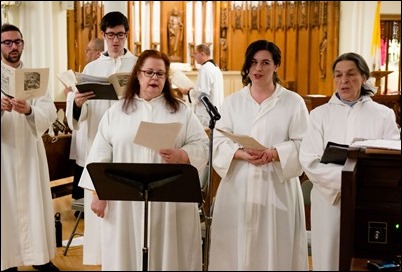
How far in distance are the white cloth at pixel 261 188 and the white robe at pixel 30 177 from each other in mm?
1155

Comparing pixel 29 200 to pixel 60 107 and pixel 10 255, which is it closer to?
pixel 10 255

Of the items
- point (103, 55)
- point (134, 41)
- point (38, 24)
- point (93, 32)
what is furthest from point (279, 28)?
point (103, 55)

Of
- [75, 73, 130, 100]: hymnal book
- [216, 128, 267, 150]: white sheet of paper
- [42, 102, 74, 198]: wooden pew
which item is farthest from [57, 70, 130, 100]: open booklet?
[42, 102, 74, 198]: wooden pew

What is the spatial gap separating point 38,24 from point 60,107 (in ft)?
7.97

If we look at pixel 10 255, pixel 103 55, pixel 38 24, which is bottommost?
pixel 10 255

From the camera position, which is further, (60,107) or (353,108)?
(60,107)

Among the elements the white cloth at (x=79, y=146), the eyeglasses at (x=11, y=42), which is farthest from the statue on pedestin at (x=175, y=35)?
the eyeglasses at (x=11, y=42)

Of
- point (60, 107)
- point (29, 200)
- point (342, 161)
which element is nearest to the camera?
point (342, 161)

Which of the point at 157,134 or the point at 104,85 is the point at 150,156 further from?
the point at 104,85

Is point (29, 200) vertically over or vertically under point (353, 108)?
under

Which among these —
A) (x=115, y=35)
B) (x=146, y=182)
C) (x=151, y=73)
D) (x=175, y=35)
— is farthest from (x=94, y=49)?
(x=175, y=35)

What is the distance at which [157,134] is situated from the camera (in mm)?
2939

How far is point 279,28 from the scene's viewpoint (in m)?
11.4

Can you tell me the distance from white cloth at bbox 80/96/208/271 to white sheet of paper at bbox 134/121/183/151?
21 cm
